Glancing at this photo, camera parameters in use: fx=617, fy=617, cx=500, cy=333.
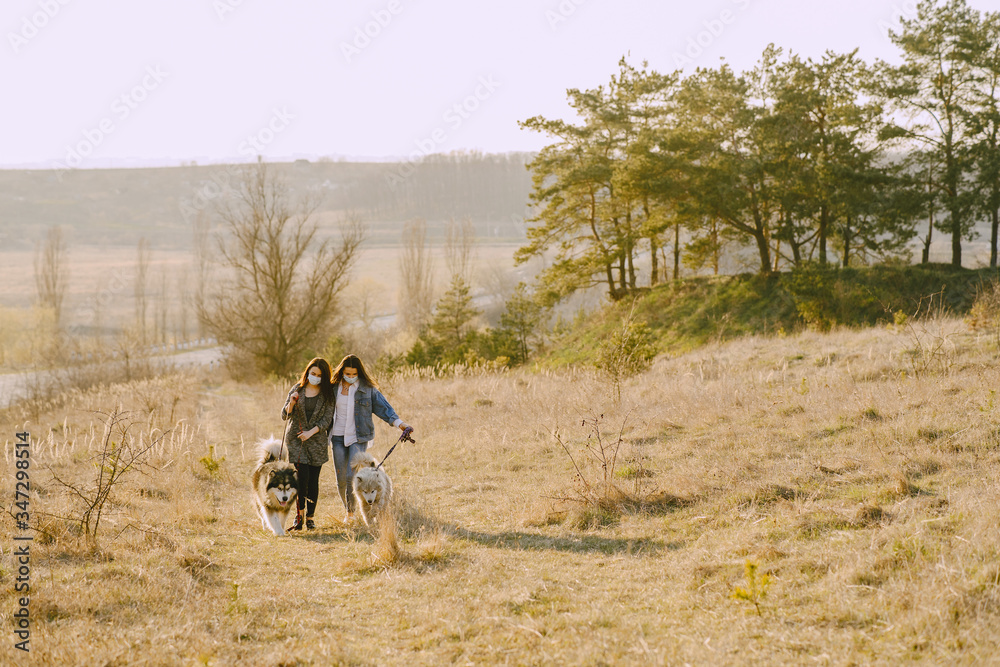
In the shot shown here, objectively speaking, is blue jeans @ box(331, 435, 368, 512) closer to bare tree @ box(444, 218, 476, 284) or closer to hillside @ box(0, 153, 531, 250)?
bare tree @ box(444, 218, 476, 284)

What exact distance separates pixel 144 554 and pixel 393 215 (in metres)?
136

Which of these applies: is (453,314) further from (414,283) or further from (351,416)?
(351,416)

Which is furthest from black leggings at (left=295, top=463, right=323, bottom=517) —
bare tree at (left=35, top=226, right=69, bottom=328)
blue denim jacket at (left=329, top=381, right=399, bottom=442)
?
bare tree at (left=35, top=226, right=69, bottom=328)

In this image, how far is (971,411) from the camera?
24.3 ft

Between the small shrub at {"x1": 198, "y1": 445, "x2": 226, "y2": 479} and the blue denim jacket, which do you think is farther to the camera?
the small shrub at {"x1": 198, "y1": 445, "x2": 226, "y2": 479}

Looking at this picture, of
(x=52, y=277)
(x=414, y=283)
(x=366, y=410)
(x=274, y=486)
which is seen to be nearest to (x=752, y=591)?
(x=366, y=410)

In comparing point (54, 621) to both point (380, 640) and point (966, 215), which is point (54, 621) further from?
point (966, 215)

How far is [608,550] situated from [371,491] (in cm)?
246

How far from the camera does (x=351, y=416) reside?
22.3ft

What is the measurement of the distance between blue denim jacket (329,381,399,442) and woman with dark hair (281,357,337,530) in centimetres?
17

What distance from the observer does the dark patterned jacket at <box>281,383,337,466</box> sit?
682 cm

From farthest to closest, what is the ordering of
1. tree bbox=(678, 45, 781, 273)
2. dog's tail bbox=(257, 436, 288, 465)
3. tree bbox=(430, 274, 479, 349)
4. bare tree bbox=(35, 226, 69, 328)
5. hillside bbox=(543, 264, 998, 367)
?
1. bare tree bbox=(35, 226, 69, 328)
2. tree bbox=(430, 274, 479, 349)
3. tree bbox=(678, 45, 781, 273)
4. hillside bbox=(543, 264, 998, 367)
5. dog's tail bbox=(257, 436, 288, 465)

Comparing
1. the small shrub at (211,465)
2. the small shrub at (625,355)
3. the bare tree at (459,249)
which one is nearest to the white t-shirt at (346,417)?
the small shrub at (211,465)

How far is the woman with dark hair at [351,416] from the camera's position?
6793 millimetres
